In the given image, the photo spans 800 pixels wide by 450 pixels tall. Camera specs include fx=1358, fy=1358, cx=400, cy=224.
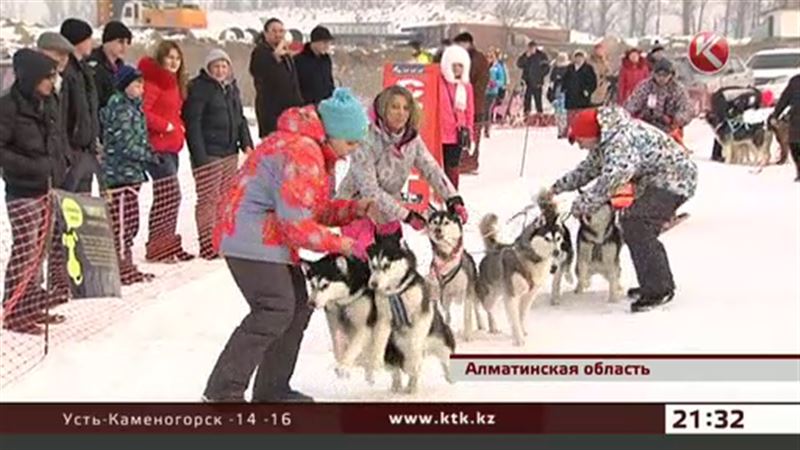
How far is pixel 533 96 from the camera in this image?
2.36 metres

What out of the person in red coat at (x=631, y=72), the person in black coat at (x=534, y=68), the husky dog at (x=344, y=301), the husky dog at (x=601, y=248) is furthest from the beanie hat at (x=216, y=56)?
the husky dog at (x=601, y=248)

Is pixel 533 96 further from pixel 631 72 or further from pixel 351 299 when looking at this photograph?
pixel 351 299

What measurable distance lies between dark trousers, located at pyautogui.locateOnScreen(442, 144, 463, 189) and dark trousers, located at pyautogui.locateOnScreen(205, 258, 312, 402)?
46cm

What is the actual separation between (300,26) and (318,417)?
0.56 meters

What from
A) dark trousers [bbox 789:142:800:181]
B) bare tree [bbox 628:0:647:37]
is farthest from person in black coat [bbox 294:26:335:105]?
dark trousers [bbox 789:142:800:181]

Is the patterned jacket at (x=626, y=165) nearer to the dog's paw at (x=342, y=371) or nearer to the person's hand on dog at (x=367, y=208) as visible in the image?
the person's hand on dog at (x=367, y=208)

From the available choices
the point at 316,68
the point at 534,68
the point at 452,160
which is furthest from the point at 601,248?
the point at 316,68

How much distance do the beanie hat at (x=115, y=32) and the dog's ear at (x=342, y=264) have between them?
0.44 m

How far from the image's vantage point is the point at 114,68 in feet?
7.36

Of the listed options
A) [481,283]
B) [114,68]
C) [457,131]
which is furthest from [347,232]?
[457,131]

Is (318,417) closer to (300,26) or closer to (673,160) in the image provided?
(300,26)

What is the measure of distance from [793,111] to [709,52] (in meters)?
0.23

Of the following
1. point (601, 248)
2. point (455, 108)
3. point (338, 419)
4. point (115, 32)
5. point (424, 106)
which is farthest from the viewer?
point (455, 108)

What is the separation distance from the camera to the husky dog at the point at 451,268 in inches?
85.1
